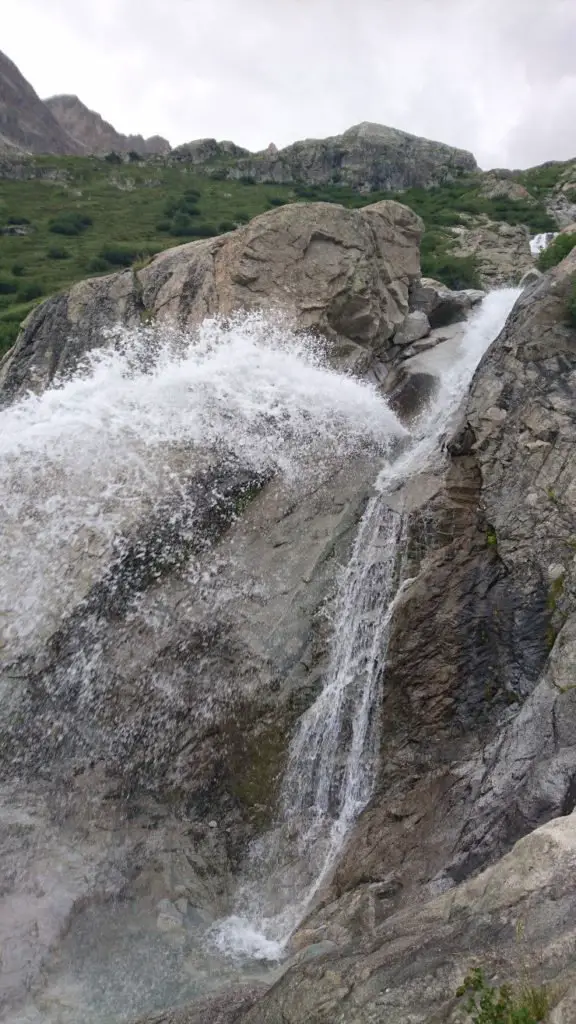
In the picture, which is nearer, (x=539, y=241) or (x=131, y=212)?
(x=539, y=241)

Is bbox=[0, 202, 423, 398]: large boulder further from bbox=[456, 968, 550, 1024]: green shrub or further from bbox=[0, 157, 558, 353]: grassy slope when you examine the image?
bbox=[456, 968, 550, 1024]: green shrub

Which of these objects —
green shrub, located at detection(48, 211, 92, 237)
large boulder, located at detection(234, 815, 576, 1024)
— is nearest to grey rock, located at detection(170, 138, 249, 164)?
green shrub, located at detection(48, 211, 92, 237)

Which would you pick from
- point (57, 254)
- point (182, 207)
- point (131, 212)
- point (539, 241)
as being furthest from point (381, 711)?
point (131, 212)

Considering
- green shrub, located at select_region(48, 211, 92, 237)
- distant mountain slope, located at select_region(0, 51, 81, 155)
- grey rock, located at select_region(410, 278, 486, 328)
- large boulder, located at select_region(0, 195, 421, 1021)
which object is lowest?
large boulder, located at select_region(0, 195, 421, 1021)

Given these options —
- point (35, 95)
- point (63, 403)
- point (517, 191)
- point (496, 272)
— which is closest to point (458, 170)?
point (517, 191)

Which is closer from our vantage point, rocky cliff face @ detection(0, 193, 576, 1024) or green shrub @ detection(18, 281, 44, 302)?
rocky cliff face @ detection(0, 193, 576, 1024)

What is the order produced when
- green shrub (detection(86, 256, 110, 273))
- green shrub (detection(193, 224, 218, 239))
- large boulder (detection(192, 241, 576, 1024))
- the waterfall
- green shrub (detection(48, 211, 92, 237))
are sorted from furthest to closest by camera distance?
green shrub (detection(48, 211, 92, 237)) → green shrub (detection(193, 224, 218, 239)) → green shrub (detection(86, 256, 110, 273)) → the waterfall → large boulder (detection(192, 241, 576, 1024))

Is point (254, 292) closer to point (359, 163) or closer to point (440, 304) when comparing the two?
point (440, 304)

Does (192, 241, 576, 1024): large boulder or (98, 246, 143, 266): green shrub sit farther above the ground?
(98, 246, 143, 266): green shrub
